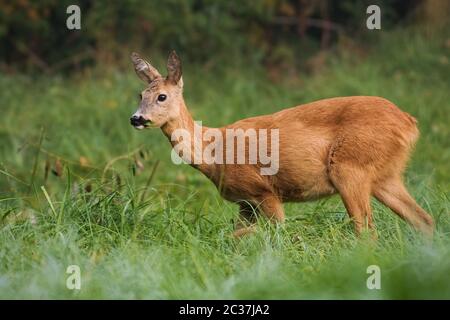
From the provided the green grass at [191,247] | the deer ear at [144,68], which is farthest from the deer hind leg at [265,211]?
the deer ear at [144,68]

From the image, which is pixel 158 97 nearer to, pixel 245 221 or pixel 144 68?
pixel 144 68

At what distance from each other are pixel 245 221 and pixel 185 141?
0.76 m

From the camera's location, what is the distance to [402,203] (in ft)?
22.1

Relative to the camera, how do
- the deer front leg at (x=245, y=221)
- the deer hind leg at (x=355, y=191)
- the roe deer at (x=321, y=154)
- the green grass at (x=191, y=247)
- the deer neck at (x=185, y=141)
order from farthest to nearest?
the deer neck at (x=185, y=141), the roe deer at (x=321, y=154), the deer hind leg at (x=355, y=191), the deer front leg at (x=245, y=221), the green grass at (x=191, y=247)

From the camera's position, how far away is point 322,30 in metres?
15.2

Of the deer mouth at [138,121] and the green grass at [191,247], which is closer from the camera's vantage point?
the green grass at [191,247]

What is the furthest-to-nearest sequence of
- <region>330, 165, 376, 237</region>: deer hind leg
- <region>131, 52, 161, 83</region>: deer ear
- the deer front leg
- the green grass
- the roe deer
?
<region>131, 52, 161, 83</region>: deer ear < the roe deer < <region>330, 165, 376, 237</region>: deer hind leg < the deer front leg < the green grass

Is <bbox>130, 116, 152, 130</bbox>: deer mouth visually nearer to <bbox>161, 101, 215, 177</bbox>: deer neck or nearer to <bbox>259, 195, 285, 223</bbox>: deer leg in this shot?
<bbox>161, 101, 215, 177</bbox>: deer neck

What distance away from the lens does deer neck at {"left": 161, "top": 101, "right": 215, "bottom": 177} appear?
22.4 ft

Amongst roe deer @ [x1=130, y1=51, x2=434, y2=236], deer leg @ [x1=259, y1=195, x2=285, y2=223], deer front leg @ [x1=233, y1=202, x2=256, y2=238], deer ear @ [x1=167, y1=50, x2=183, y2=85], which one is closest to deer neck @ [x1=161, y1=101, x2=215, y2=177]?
roe deer @ [x1=130, y1=51, x2=434, y2=236]

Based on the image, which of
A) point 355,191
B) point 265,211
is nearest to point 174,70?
point 265,211

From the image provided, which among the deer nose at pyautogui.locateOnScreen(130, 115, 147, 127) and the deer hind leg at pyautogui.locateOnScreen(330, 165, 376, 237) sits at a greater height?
the deer nose at pyautogui.locateOnScreen(130, 115, 147, 127)

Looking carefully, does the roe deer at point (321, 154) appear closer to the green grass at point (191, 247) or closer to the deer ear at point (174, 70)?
the deer ear at point (174, 70)

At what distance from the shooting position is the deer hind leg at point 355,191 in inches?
254
